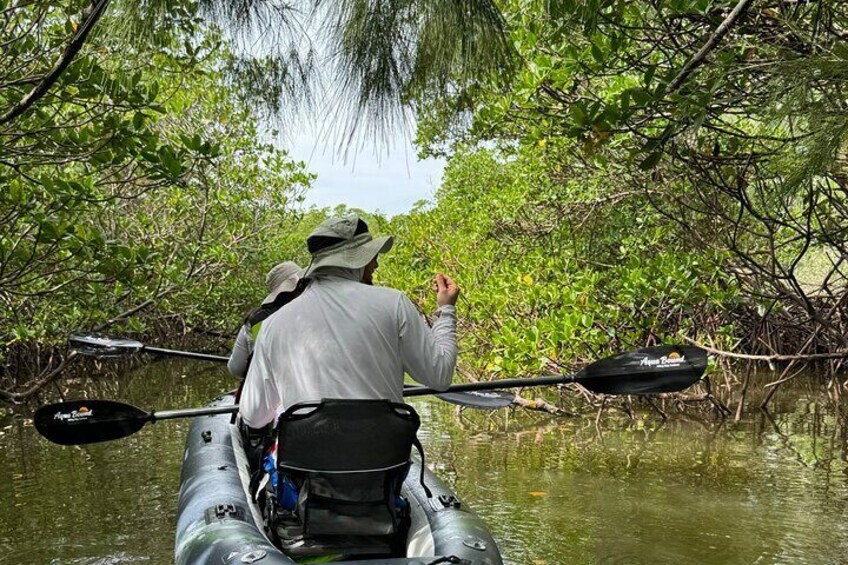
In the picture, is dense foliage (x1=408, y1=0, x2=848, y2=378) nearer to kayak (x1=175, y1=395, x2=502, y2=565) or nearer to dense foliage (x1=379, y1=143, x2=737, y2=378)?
dense foliage (x1=379, y1=143, x2=737, y2=378)

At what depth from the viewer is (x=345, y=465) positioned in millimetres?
2500

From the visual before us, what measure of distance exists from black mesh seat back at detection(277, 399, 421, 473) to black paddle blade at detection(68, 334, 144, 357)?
135 inches

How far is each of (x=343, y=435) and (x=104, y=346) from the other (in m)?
3.77

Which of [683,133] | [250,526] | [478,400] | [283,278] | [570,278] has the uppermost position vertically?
[683,133]

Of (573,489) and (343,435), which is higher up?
(343,435)

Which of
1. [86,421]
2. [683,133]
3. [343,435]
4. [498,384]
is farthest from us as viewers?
[86,421]

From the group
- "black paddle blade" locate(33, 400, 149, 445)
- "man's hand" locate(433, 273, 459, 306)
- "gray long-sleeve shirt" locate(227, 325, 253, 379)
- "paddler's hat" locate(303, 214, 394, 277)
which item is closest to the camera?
"paddler's hat" locate(303, 214, 394, 277)

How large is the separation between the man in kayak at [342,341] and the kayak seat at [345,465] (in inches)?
3.9

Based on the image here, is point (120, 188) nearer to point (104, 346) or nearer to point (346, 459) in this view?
point (104, 346)

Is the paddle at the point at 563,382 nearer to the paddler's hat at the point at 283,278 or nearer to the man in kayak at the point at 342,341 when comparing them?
the paddler's hat at the point at 283,278

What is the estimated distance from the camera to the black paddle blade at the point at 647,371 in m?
3.77

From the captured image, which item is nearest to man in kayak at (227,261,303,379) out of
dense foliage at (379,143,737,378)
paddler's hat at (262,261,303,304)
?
paddler's hat at (262,261,303,304)

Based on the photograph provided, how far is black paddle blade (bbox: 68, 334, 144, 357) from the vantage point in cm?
561

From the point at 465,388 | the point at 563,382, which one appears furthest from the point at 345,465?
the point at 563,382
